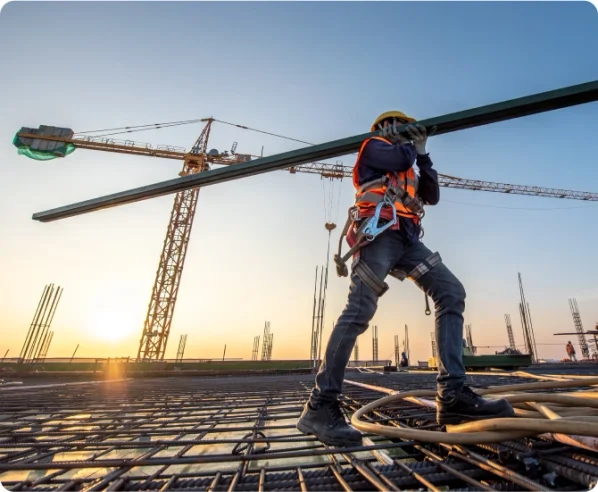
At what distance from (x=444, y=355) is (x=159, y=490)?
1422mm

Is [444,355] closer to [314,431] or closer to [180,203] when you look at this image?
[314,431]

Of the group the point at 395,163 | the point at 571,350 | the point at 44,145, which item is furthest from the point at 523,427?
the point at 44,145

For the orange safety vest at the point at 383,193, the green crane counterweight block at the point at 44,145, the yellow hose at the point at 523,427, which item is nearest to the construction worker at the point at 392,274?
the orange safety vest at the point at 383,193

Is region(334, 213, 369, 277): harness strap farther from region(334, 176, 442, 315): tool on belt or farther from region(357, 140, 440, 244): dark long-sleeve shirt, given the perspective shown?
region(357, 140, 440, 244): dark long-sleeve shirt

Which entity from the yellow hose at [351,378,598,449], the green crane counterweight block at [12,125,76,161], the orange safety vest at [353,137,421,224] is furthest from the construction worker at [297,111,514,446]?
the green crane counterweight block at [12,125,76,161]

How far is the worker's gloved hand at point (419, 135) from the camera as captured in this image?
172cm

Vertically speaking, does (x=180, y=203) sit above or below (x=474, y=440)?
above

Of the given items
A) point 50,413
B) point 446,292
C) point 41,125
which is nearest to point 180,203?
point 41,125

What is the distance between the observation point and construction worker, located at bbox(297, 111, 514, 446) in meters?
1.54

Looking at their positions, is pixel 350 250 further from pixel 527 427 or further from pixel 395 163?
pixel 527 427

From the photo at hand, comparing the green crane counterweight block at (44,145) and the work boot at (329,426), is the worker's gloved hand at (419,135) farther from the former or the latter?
the green crane counterweight block at (44,145)

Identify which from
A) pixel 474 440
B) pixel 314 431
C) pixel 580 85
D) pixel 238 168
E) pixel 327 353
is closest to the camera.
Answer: pixel 474 440

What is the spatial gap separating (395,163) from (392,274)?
2.29ft

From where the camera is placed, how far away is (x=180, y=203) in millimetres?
28078
